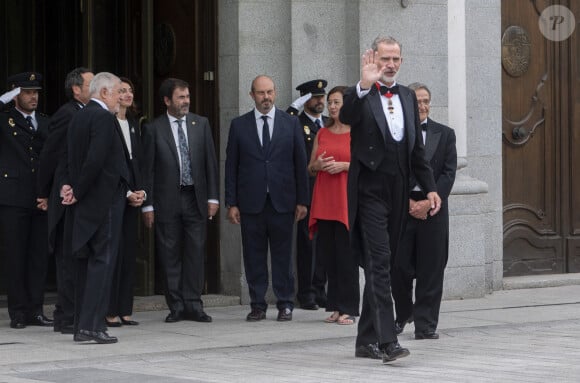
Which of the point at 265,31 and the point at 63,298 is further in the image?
the point at 265,31

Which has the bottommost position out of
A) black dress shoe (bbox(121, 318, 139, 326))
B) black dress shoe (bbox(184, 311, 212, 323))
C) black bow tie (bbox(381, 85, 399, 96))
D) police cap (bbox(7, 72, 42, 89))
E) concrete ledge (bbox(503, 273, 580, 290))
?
black dress shoe (bbox(121, 318, 139, 326))

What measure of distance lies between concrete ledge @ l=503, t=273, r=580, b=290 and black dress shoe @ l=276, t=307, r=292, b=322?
3406 mm

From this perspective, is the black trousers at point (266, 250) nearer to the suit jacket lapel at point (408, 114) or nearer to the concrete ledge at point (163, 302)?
the concrete ledge at point (163, 302)

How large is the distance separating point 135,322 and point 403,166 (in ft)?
11.1

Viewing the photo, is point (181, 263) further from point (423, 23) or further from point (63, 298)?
point (423, 23)

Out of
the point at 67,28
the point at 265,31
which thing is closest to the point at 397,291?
the point at 265,31

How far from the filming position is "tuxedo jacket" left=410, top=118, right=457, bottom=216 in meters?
11.6

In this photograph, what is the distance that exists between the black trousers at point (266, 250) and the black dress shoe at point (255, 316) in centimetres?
8

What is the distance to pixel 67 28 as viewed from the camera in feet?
58.6

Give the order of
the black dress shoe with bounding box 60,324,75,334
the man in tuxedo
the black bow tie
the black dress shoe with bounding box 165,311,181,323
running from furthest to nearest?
the man in tuxedo
the black dress shoe with bounding box 165,311,181,323
the black dress shoe with bounding box 60,324,75,334
the black bow tie

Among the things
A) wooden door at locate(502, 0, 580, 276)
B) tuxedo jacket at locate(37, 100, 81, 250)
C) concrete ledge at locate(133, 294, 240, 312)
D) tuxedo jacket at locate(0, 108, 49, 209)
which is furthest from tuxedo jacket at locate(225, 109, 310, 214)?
wooden door at locate(502, 0, 580, 276)

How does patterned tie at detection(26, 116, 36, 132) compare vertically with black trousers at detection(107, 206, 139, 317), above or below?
above

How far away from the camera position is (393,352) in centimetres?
982

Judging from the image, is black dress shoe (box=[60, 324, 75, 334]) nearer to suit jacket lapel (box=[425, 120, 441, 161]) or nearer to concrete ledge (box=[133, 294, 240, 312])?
concrete ledge (box=[133, 294, 240, 312])
